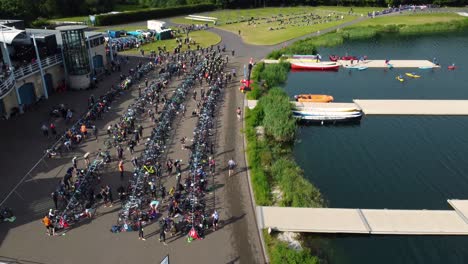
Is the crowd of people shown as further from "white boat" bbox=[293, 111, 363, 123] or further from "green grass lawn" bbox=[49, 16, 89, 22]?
"green grass lawn" bbox=[49, 16, 89, 22]

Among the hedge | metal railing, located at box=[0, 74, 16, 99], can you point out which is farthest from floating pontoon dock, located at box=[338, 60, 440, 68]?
the hedge

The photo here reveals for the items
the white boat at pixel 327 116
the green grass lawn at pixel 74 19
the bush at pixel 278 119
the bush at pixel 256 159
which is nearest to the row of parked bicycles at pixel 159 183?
the bush at pixel 256 159

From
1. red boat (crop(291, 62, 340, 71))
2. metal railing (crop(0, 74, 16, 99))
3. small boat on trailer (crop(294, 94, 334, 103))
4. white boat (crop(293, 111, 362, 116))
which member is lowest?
white boat (crop(293, 111, 362, 116))

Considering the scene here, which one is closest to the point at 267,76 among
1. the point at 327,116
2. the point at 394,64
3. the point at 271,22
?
the point at 327,116

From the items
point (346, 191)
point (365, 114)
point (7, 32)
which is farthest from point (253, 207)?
point (7, 32)

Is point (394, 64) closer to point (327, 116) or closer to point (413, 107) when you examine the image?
point (413, 107)

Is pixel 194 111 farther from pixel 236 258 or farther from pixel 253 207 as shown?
pixel 236 258
